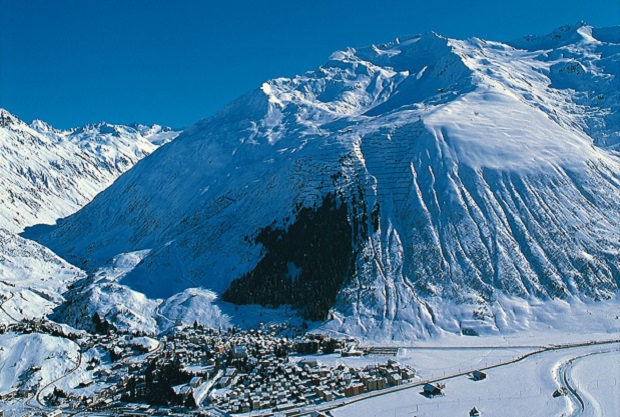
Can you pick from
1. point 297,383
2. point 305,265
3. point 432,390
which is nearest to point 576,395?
point 432,390

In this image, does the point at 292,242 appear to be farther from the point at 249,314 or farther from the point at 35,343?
the point at 35,343

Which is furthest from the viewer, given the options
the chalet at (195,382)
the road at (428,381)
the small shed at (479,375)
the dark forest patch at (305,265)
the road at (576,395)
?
the dark forest patch at (305,265)

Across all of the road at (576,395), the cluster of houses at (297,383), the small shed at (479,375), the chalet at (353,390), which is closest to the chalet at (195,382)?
the cluster of houses at (297,383)

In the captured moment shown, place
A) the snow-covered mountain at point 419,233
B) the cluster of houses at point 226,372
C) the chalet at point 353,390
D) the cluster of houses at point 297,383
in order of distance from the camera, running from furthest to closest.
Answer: the snow-covered mountain at point 419,233
the cluster of houses at point 226,372
the chalet at point 353,390
the cluster of houses at point 297,383

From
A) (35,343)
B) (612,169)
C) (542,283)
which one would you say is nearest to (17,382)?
(35,343)

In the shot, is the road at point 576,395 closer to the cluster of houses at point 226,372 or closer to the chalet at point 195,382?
the cluster of houses at point 226,372

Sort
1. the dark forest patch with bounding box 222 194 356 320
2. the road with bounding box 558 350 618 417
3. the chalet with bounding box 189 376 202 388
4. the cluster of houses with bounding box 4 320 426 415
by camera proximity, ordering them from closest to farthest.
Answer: the road with bounding box 558 350 618 417 → the cluster of houses with bounding box 4 320 426 415 → the chalet with bounding box 189 376 202 388 → the dark forest patch with bounding box 222 194 356 320

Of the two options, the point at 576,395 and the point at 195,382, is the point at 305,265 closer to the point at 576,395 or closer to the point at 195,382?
the point at 195,382

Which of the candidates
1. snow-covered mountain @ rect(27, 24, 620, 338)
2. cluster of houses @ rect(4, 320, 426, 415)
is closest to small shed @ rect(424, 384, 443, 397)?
cluster of houses @ rect(4, 320, 426, 415)

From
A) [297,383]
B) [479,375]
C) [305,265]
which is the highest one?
[305,265]

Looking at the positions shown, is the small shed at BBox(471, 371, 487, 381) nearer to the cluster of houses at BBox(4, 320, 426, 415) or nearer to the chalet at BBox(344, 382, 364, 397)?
the cluster of houses at BBox(4, 320, 426, 415)

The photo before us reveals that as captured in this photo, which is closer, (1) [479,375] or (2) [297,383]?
(1) [479,375]
